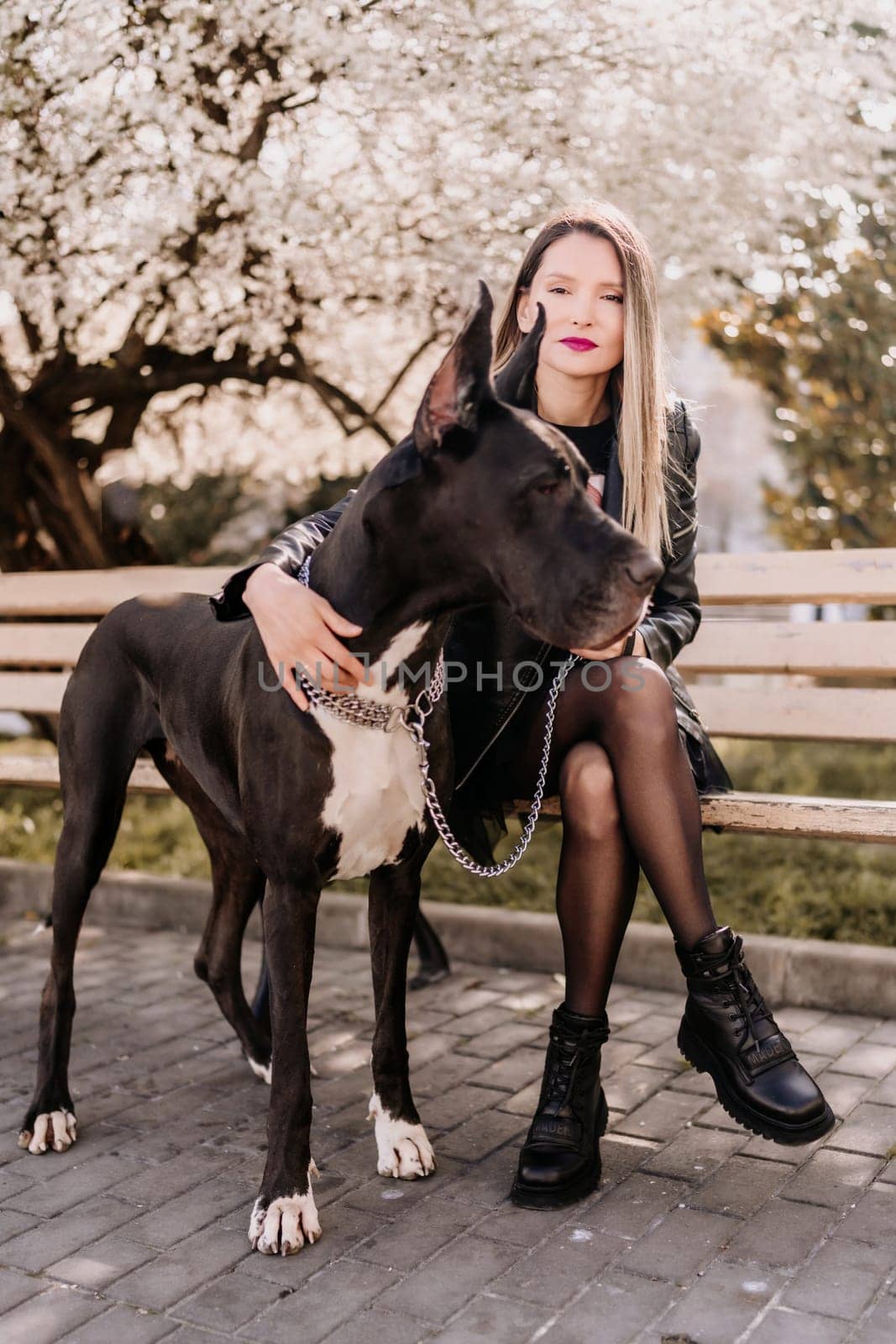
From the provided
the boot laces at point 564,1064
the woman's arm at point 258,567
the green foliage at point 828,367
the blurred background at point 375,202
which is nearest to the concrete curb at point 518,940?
the blurred background at point 375,202

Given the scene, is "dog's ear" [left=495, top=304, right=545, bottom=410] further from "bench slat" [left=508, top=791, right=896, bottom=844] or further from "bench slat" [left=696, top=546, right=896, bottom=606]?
"bench slat" [left=696, top=546, right=896, bottom=606]

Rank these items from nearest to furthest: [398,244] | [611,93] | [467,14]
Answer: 1. [467,14]
2. [611,93]
3. [398,244]

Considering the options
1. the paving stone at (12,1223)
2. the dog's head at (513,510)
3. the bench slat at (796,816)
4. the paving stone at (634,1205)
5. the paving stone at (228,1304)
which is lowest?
the paving stone at (12,1223)

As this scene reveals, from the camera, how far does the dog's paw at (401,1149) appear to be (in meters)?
2.85

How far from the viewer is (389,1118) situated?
2.90m

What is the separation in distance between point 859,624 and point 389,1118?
2173mm

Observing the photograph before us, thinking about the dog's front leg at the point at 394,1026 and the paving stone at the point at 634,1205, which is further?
the dog's front leg at the point at 394,1026

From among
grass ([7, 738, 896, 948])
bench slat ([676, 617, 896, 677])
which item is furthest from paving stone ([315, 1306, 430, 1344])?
bench slat ([676, 617, 896, 677])

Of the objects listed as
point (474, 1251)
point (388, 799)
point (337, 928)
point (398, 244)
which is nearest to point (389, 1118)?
point (474, 1251)

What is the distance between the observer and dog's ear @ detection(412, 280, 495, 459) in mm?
2158

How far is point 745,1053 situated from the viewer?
272cm

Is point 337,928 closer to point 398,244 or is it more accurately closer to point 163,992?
point 163,992

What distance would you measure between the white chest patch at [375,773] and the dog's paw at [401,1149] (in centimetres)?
64

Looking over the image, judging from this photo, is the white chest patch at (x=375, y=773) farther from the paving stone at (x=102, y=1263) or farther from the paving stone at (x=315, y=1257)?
the paving stone at (x=102, y=1263)
